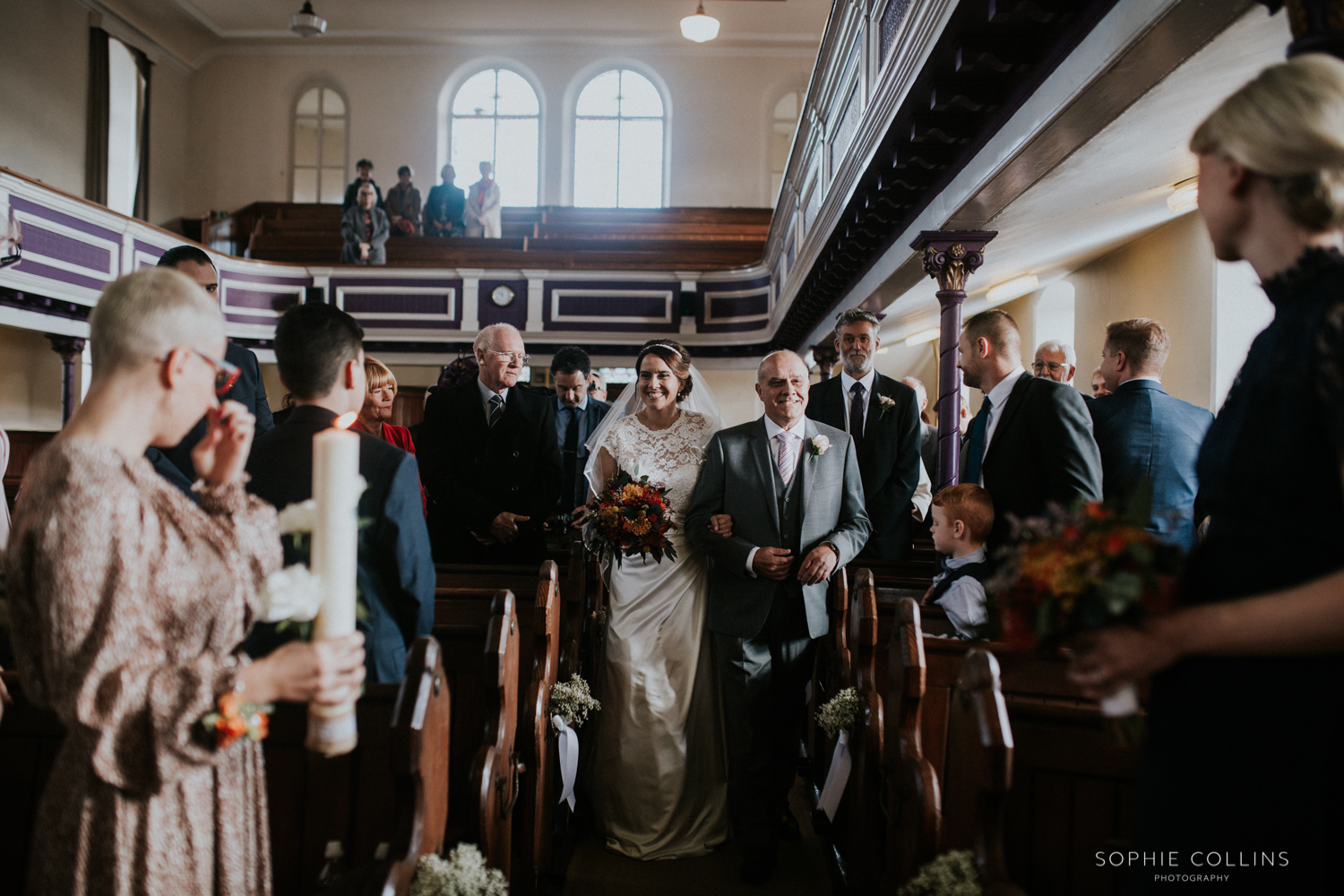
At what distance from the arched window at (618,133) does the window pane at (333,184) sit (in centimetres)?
430

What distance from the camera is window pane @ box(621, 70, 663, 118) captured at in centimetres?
1588

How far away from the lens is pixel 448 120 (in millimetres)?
15742

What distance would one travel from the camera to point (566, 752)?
2920 millimetres

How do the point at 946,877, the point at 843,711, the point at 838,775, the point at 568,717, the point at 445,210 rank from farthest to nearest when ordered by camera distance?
the point at 445,210, the point at 568,717, the point at 838,775, the point at 843,711, the point at 946,877

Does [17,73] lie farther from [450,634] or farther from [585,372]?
[450,634]

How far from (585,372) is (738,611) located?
9.49ft

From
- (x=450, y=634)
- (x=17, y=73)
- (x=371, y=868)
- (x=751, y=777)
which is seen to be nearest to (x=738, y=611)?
(x=751, y=777)

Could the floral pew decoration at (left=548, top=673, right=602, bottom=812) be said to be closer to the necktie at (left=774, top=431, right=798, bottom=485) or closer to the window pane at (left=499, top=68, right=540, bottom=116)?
the necktie at (left=774, top=431, right=798, bottom=485)

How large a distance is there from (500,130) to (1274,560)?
1646 cm

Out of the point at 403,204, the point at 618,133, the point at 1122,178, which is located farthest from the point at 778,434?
the point at 618,133

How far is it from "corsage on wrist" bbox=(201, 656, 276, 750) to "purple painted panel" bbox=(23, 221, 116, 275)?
346 inches

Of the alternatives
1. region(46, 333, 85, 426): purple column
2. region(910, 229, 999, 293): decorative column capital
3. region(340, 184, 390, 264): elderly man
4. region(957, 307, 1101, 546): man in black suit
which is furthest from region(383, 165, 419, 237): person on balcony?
region(957, 307, 1101, 546): man in black suit

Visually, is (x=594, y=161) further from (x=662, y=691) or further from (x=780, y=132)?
(x=662, y=691)

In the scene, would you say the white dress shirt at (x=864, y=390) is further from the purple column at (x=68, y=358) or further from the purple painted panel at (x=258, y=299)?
the purple painted panel at (x=258, y=299)
